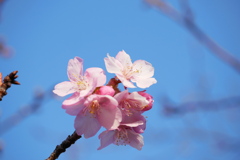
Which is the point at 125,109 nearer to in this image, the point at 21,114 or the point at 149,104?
the point at 149,104

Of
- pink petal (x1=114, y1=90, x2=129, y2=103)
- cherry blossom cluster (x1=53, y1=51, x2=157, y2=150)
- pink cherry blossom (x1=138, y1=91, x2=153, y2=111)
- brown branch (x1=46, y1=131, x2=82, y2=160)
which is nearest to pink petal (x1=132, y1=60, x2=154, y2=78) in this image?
cherry blossom cluster (x1=53, y1=51, x2=157, y2=150)

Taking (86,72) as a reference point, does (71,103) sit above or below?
below

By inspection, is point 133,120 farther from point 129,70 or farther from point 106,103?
point 129,70

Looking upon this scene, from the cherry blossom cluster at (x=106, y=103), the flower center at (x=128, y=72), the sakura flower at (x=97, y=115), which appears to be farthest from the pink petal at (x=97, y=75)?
the flower center at (x=128, y=72)

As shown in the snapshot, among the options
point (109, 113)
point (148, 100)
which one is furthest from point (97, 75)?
point (148, 100)

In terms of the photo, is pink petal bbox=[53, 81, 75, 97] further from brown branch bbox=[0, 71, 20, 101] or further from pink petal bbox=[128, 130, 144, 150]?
pink petal bbox=[128, 130, 144, 150]

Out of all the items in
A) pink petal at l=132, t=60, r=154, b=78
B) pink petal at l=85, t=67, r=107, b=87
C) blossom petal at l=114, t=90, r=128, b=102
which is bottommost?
blossom petal at l=114, t=90, r=128, b=102

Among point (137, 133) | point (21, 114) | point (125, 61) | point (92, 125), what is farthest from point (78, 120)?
point (21, 114)
